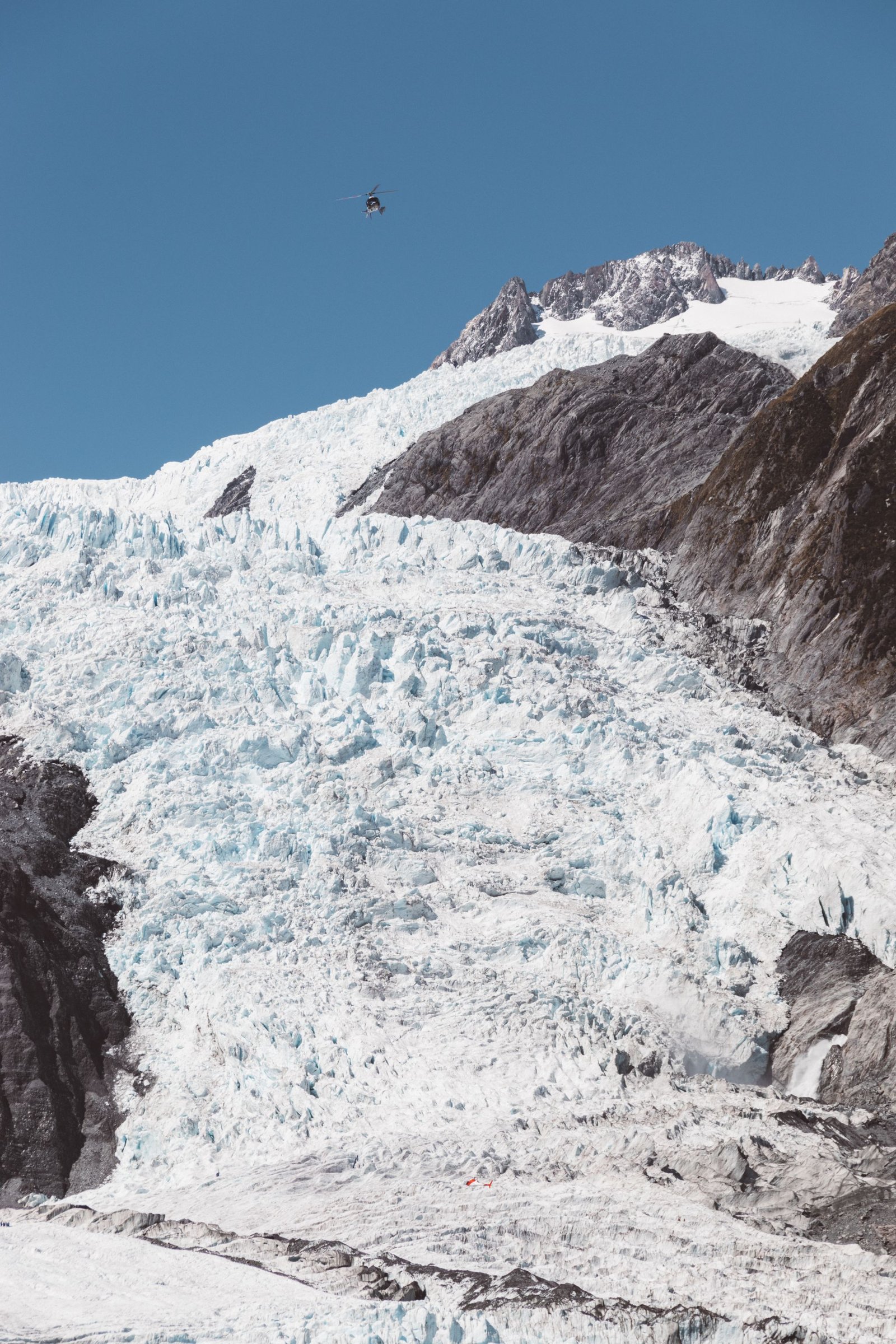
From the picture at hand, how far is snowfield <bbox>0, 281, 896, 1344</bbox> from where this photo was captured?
71.1 ft

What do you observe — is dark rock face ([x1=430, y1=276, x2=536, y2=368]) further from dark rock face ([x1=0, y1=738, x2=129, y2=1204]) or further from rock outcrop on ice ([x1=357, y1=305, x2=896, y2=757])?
dark rock face ([x1=0, y1=738, x2=129, y2=1204])

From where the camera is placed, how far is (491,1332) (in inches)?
739

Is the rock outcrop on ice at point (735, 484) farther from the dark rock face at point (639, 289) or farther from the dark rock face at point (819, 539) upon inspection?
the dark rock face at point (639, 289)

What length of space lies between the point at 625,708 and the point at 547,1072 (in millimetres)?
16567

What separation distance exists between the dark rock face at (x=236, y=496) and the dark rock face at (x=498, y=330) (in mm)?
34469

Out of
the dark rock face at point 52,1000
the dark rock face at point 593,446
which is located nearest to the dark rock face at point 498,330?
the dark rock face at point 593,446

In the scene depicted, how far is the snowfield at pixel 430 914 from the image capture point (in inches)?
853

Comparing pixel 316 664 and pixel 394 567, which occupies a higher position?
pixel 394 567

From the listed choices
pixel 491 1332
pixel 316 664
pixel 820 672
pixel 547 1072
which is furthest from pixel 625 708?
pixel 491 1332

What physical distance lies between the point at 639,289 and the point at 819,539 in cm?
7405

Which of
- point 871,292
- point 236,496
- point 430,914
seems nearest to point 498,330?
point 871,292

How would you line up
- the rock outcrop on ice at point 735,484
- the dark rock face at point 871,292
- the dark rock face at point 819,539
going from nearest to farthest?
the dark rock face at point 819,539 < the rock outcrop on ice at point 735,484 < the dark rock face at point 871,292

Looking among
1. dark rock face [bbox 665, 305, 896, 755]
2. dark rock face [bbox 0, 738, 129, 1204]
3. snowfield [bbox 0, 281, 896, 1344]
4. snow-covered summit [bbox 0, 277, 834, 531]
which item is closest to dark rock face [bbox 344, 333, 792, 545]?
snow-covered summit [bbox 0, 277, 834, 531]

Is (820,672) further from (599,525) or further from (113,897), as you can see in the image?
(113,897)
